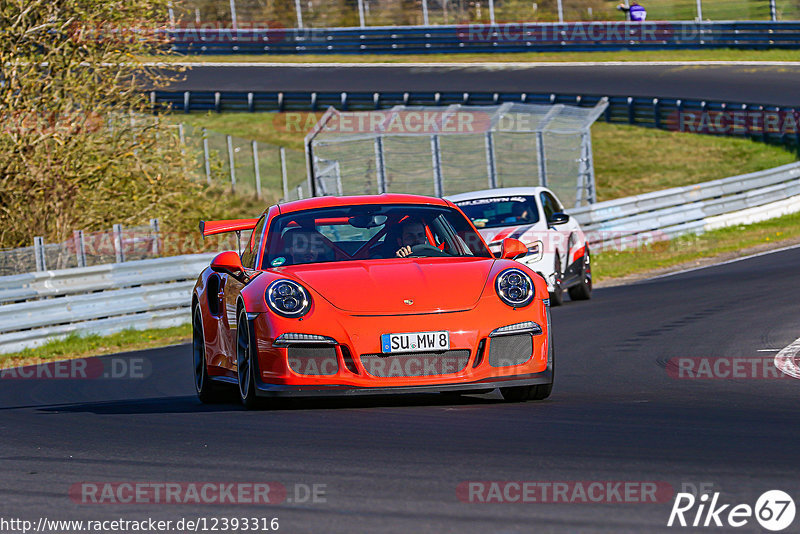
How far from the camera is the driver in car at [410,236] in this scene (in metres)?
8.55

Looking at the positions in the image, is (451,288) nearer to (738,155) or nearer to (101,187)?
(101,187)

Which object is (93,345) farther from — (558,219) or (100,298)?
(558,219)

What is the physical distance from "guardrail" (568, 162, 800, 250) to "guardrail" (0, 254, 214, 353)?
7.04 meters

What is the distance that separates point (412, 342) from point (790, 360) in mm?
3815

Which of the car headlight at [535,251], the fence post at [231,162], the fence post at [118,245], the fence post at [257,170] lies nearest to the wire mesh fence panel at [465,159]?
the fence post at [257,170]

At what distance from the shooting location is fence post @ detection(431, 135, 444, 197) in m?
25.8

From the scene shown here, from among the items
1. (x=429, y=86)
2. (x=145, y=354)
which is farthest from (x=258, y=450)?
(x=429, y=86)

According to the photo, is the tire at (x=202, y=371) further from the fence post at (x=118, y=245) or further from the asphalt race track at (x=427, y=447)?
the fence post at (x=118, y=245)

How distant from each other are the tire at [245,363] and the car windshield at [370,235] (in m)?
0.57

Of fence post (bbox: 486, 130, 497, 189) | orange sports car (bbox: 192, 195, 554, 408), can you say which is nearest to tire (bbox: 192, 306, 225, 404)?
orange sports car (bbox: 192, 195, 554, 408)

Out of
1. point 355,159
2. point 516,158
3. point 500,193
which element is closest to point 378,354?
point 500,193

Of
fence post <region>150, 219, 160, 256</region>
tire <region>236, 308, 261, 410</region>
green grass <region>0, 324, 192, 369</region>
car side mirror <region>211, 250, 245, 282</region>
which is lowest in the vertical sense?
green grass <region>0, 324, 192, 369</region>

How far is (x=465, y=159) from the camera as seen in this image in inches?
1024

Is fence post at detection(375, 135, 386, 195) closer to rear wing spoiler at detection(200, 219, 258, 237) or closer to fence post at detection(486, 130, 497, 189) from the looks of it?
fence post at detection(486, 130, 497, 189)
